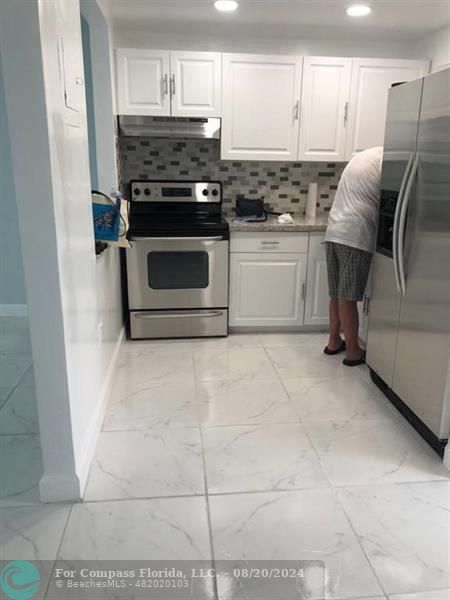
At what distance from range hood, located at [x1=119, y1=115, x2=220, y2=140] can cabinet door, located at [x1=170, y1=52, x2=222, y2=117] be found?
62mm

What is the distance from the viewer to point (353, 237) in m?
2.93

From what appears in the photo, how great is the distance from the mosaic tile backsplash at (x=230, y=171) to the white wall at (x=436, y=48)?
97 centimetres

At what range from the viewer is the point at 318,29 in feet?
→ 11.2

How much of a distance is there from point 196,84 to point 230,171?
0.77 metres

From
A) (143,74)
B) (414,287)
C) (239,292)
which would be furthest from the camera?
(239,292)

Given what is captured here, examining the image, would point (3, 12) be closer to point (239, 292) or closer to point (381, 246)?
point (381, 246)

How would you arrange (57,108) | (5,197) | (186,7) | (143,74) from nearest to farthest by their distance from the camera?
(57,108)
(186,7)
(143,74)
(5,197)

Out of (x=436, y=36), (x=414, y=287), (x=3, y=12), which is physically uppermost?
(x=436, y=36)

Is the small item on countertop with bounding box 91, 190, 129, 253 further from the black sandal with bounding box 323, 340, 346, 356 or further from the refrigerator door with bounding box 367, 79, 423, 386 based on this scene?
the black sandal with bounding box 323, 340, 346, 356

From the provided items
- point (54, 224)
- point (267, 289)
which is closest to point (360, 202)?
point (267, 289)

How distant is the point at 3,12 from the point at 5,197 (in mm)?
2666

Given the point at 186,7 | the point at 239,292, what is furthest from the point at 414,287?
the point at 186,7

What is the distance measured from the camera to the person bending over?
9.39 ft

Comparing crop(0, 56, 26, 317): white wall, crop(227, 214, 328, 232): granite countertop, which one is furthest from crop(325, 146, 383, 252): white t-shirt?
crop(0, 56, 26, 317): white wall
